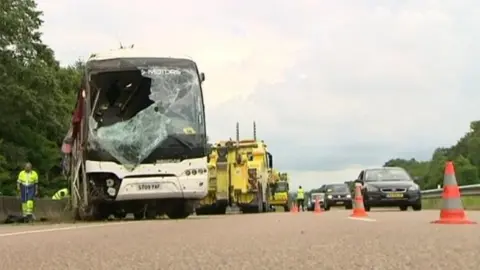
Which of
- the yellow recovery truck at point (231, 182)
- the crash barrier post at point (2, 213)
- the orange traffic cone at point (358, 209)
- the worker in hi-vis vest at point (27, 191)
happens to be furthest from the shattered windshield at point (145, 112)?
the yellow recovery truck at point (231, 182)

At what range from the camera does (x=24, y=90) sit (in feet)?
130

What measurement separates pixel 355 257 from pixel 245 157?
24.0m

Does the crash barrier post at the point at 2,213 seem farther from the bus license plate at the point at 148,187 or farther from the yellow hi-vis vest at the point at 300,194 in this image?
the yellow hi-vis vest at the point at 300,194

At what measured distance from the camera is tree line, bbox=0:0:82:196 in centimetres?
Result: 4000

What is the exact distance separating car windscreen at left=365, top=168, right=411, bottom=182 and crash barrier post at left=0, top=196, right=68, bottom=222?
10116mm

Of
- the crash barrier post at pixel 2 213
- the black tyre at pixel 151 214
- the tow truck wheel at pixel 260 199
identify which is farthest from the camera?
the tow truck wheel at pixel 260 199

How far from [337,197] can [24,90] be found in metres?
16.6

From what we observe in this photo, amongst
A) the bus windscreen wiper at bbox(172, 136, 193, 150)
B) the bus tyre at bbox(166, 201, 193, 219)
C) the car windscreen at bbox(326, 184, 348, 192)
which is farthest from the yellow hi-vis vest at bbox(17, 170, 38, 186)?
the car windscreen at bbox(326, 184, 348, 192)

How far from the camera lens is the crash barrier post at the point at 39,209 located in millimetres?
20906

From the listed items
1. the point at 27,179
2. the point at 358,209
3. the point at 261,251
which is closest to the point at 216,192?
the point at 27,179

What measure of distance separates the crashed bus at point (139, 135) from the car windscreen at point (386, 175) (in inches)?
399

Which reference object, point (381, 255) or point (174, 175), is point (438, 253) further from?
point (174, 175)

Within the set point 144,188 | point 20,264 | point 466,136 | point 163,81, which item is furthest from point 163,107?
point 466,136

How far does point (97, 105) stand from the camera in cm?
1748
